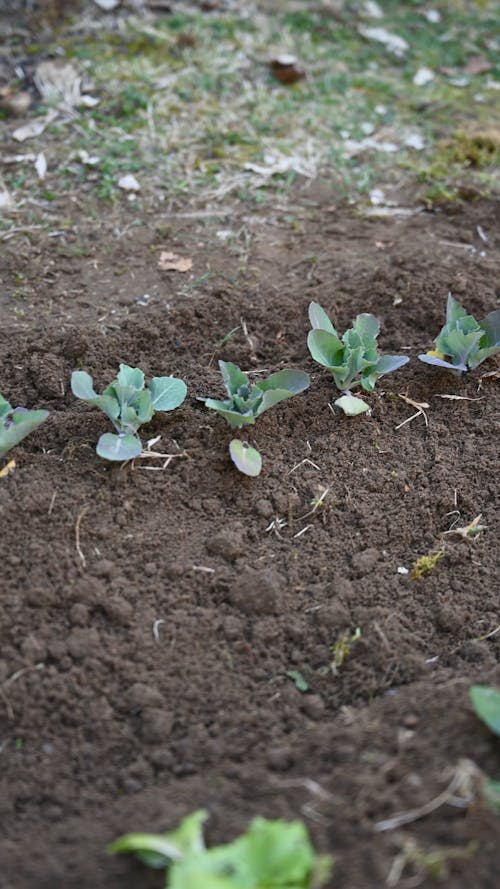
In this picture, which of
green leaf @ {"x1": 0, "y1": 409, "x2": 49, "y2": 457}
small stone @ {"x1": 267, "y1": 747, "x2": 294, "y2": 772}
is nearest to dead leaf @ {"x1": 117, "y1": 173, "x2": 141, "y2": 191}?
green leaf @ {"x1": 0, "y1": 409, "x2": 49, "y2": 457}

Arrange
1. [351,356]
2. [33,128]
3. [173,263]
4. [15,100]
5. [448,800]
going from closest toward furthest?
[448,800] < [351,356] < [173,263] < [33,128] < [15,100]

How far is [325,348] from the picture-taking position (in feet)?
9.49

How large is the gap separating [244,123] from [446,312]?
1.90 metres

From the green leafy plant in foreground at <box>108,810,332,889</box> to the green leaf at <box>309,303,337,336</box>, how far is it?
1.81 meters

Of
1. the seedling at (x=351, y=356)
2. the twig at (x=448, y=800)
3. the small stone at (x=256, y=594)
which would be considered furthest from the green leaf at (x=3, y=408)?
the twig at (x=448, y=800)

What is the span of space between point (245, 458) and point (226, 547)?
0.31 meters

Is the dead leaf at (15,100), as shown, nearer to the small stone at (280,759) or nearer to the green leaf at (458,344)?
the green leaf at (458,344)

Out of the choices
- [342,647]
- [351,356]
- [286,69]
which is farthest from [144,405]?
[286,69]

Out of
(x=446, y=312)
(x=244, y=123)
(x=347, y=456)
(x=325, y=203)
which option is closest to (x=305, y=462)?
(x=347, y=456)

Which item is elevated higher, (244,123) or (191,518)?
(244,123)

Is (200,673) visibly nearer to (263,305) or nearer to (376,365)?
(376,365)

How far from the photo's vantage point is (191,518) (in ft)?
8.48

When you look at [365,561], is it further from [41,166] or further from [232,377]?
[41,166]

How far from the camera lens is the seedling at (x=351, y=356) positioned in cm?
285
